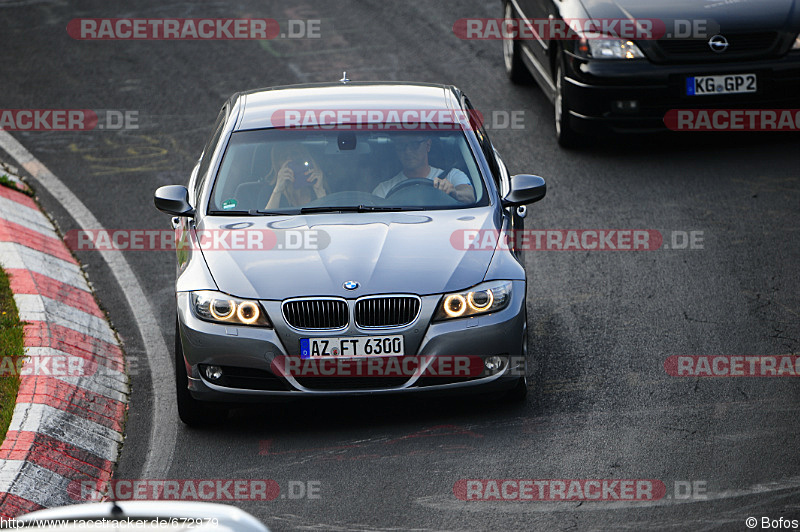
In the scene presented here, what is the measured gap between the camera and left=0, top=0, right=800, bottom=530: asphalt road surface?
6.23 metres

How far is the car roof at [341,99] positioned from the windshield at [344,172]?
24 centimetres

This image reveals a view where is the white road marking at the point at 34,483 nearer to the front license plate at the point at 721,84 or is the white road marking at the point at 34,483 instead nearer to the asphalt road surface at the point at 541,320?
the asphalt road surface at the point at 541,320

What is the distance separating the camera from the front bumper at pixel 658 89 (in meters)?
11.4

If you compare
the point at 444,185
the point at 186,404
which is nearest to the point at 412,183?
the point at 444,185

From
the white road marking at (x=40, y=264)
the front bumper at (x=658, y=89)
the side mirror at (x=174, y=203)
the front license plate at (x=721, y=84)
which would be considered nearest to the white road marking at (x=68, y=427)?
the side mirror at (x=174, y=203)

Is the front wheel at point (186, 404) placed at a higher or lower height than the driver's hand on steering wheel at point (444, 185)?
lower

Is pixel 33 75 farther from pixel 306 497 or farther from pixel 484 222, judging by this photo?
pixel 306 497

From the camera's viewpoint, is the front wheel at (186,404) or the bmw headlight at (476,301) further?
the front wheel at (186,404)

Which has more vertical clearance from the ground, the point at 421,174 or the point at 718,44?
the point at 421,174

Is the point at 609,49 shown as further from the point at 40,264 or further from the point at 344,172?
the point at 40,264

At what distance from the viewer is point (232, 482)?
6.56 meters

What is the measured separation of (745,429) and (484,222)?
1.96 metres

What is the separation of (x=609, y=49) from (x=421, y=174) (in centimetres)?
423

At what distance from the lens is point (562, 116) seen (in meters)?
12.2
